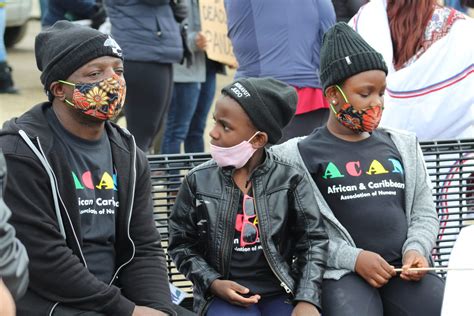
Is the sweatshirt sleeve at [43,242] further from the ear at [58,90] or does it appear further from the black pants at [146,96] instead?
the black pants at [146,96]

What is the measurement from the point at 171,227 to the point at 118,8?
2.98m

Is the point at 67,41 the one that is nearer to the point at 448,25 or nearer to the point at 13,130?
the point at 13,130

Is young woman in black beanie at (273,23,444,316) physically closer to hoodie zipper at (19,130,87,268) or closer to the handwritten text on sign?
hoodie zipper at (19,130,87,268)

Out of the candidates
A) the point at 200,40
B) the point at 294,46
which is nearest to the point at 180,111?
the point at 200,40

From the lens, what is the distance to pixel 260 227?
4.11 meters

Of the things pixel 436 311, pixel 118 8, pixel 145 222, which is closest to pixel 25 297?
pixel 145 222

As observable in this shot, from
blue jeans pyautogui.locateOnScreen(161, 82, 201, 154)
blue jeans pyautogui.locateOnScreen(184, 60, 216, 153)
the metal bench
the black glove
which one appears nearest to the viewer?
the metal bench

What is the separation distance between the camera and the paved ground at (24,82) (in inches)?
405

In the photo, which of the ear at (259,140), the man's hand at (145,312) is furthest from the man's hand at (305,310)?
the ear at (259,140)

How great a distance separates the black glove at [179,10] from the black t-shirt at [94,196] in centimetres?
313

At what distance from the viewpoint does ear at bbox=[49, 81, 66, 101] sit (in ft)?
13.3

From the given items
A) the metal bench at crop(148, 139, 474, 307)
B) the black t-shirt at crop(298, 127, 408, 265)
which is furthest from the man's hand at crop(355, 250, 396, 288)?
the metal bench at crop(148, 139, 474, 307)

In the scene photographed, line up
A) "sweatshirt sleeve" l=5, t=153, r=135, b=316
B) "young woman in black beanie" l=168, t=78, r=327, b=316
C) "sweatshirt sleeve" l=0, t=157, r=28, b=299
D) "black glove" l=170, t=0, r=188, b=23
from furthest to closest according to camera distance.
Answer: "black glove" l=170, t=0, r=188, b=23, "young woman in black beanie" l=168, t=78, r=327, b=316, "sweatshirt sleeve" l=5, t=153, r=135, b=316, "sweatshirt sleeve" l=0, t=157, r=28, b=299

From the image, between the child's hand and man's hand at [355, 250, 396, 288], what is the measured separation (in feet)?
1.42
